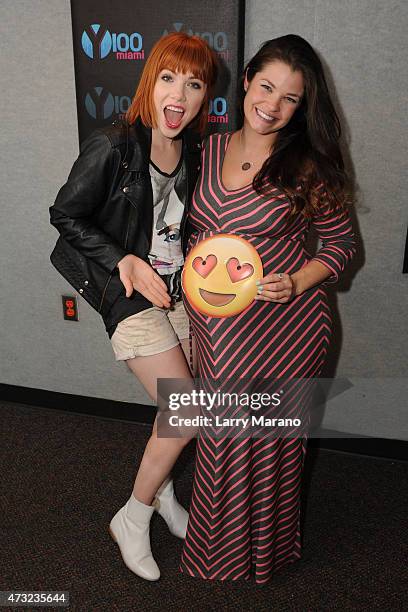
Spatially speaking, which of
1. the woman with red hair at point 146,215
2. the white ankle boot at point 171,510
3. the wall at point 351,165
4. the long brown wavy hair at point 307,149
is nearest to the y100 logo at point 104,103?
the wall at point 351,165

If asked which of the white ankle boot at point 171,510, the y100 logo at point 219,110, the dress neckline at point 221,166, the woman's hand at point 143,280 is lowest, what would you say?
the white ankle boot at point 171,510

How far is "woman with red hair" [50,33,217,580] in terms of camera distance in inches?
65.1

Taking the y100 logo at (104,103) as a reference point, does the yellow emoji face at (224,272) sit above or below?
below

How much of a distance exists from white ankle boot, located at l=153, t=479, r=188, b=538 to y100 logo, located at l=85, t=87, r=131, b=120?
1.44 metres

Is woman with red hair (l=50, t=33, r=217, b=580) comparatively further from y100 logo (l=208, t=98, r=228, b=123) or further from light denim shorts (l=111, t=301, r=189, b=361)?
y100 logo (l=208, t=98, r=228, b=123)

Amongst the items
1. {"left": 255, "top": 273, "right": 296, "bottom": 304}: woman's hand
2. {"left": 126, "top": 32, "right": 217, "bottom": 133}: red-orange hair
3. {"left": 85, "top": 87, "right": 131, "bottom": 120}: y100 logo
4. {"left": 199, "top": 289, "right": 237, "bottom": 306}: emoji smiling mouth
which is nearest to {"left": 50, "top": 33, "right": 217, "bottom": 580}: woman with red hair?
{"left": 126, "top": 32, "right": 217, "bottom": 133}: red-orange hair

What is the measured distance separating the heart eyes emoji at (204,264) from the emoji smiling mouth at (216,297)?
48 millimetres

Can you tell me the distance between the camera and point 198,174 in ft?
5.88

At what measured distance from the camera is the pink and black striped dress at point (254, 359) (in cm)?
164

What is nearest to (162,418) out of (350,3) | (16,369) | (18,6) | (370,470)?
(370,470)

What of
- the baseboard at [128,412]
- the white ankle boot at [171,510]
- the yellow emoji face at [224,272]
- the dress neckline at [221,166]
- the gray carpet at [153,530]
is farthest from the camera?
the baseboard at [128,412]

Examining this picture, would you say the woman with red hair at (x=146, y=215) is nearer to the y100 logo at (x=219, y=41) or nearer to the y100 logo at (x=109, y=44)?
the y100 logo at (x=219, y=41)

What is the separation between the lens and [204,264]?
1.54 metres

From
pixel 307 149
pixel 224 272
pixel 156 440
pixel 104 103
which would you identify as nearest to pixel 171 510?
pixel 156 440
